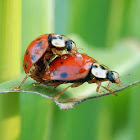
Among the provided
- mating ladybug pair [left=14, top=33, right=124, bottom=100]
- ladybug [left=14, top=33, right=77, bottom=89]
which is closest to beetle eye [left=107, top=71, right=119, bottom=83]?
mating ladybug pair [left=14, top=33, right=124, bottom=100]

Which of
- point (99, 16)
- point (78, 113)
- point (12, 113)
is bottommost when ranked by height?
point (78, 113)

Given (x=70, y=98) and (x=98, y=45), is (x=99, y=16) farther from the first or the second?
(x=70, y=98)

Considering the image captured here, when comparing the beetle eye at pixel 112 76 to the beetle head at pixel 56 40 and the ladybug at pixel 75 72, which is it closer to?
the ladybug at pixel 75 72

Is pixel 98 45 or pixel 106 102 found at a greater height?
pixel 98 45

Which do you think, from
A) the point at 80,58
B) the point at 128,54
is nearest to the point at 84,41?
the point at 128,54

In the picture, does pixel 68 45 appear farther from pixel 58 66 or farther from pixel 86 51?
pixel 86 51

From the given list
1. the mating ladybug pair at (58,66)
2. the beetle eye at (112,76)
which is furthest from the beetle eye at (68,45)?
the beetle eye at (112,76)
